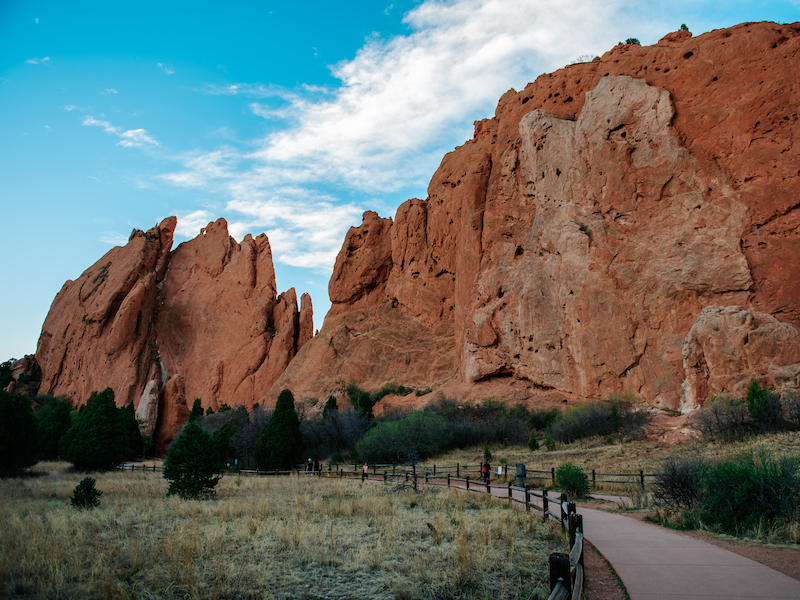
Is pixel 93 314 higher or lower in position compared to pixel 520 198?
lower

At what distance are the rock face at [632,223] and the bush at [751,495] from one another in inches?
794

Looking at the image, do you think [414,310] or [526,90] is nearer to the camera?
[526,90]

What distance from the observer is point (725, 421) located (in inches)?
798

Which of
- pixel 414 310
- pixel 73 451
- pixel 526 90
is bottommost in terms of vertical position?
pixel 73 451

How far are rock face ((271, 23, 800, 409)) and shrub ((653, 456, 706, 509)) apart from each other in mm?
17927

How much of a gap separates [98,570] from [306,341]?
55001 mm

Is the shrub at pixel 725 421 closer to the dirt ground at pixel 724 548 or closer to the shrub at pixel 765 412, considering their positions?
the shrub at pixel 765 412

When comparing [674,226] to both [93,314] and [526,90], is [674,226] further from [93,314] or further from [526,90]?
[93,314]

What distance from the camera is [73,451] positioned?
26188 millimetres

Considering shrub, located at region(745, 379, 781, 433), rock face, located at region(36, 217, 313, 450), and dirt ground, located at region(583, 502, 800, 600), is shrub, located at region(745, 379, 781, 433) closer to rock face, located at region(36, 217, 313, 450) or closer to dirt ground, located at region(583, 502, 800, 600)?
dirt ground, located at region(583, 502, 800, 600)

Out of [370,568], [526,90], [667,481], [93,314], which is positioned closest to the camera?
[370,568]

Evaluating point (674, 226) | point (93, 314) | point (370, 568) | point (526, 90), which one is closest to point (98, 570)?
point (370, 568)

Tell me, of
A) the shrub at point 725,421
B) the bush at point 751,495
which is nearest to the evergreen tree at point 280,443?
the shrub at point 725,421

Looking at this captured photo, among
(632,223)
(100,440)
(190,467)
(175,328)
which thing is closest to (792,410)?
(632,223)
